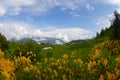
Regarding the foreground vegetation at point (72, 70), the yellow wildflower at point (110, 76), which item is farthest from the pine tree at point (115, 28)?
the yellow wildflower at point (110, 76)

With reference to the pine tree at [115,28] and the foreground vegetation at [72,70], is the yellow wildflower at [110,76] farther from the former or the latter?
the pine tree at [115,28]

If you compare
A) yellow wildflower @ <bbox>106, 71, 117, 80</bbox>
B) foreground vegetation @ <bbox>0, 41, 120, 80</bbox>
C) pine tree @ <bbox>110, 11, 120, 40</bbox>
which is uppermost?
pine tree @ <bbox>110, 11, 120, 40</bbox>

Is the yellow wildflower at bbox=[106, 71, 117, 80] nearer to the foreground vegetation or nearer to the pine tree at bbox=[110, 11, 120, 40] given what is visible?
the foreground vegetation

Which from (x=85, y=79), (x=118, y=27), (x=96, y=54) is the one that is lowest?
(x=85, y=79)

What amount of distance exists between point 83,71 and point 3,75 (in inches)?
101

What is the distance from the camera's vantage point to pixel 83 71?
11062mm

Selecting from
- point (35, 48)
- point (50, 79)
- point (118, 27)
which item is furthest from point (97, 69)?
point (118, 27)

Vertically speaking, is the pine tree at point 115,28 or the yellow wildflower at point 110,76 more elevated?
the pine tree at point 115,28

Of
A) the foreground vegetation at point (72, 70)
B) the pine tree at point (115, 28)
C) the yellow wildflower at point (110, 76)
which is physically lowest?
the yellow wildflower at point (110, 76)

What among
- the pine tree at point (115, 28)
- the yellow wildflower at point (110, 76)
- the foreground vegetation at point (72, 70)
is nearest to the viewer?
the yellow wildflower at point (110, 76)

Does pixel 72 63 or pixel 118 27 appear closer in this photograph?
pixel 72 63

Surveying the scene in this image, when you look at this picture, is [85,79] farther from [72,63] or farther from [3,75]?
[3,75]

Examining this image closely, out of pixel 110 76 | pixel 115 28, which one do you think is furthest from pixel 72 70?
pixel 115 28

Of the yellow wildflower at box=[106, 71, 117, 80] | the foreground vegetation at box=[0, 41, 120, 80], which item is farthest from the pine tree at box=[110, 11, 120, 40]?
the yellow wildflower at box=[106, 71, 117, 80]
